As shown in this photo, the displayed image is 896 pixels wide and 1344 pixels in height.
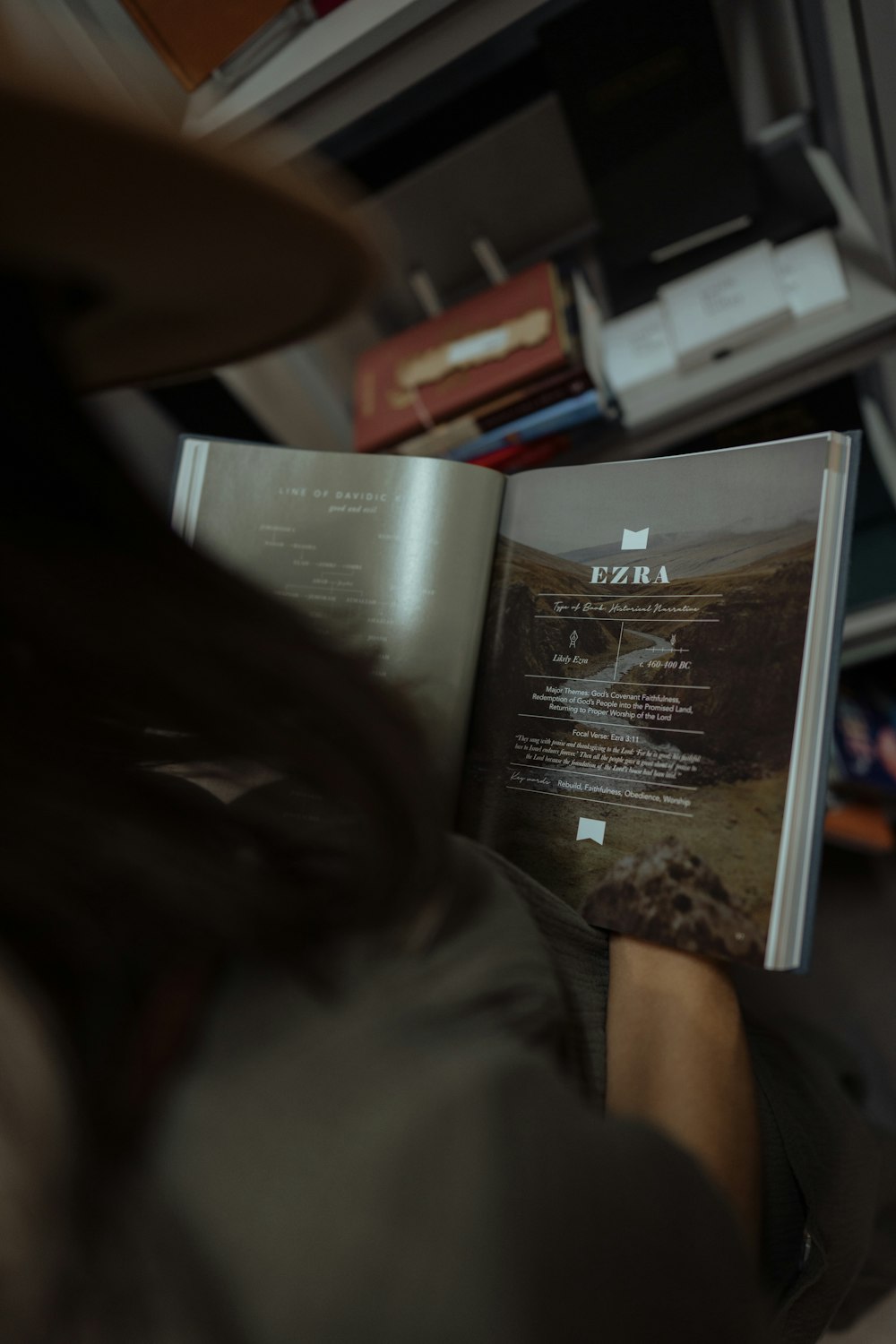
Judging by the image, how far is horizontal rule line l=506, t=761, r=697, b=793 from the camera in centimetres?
45

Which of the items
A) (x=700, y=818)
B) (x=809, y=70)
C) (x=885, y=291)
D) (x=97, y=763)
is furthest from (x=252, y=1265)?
(x=809, y=70)

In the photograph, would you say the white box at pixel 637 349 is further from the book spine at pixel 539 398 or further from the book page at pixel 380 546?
the book page at pixel 380 546

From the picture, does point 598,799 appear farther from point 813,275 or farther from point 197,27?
point 197,27

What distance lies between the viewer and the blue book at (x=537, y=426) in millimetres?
766

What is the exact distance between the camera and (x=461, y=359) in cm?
82

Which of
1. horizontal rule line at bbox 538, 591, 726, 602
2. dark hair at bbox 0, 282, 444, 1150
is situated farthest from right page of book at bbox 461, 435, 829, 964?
dark hair at bbox 0, 282, 444, 1150

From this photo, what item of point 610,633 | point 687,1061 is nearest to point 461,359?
point 610,633

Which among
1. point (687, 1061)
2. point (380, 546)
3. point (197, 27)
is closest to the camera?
point (687, 1061)

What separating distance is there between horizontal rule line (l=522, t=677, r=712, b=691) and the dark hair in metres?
0.20

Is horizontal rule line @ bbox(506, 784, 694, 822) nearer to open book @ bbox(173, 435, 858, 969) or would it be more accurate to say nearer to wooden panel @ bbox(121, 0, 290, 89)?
open book @ bbox(173, 435, 858, 969)

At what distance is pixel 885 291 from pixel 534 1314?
0.83 metres

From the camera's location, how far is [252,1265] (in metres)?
0.27

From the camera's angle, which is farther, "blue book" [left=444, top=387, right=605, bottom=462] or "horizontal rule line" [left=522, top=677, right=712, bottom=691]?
"blue book" [left=444, top=387, right=605, bottom=462]

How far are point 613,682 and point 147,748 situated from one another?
298 millimetres
